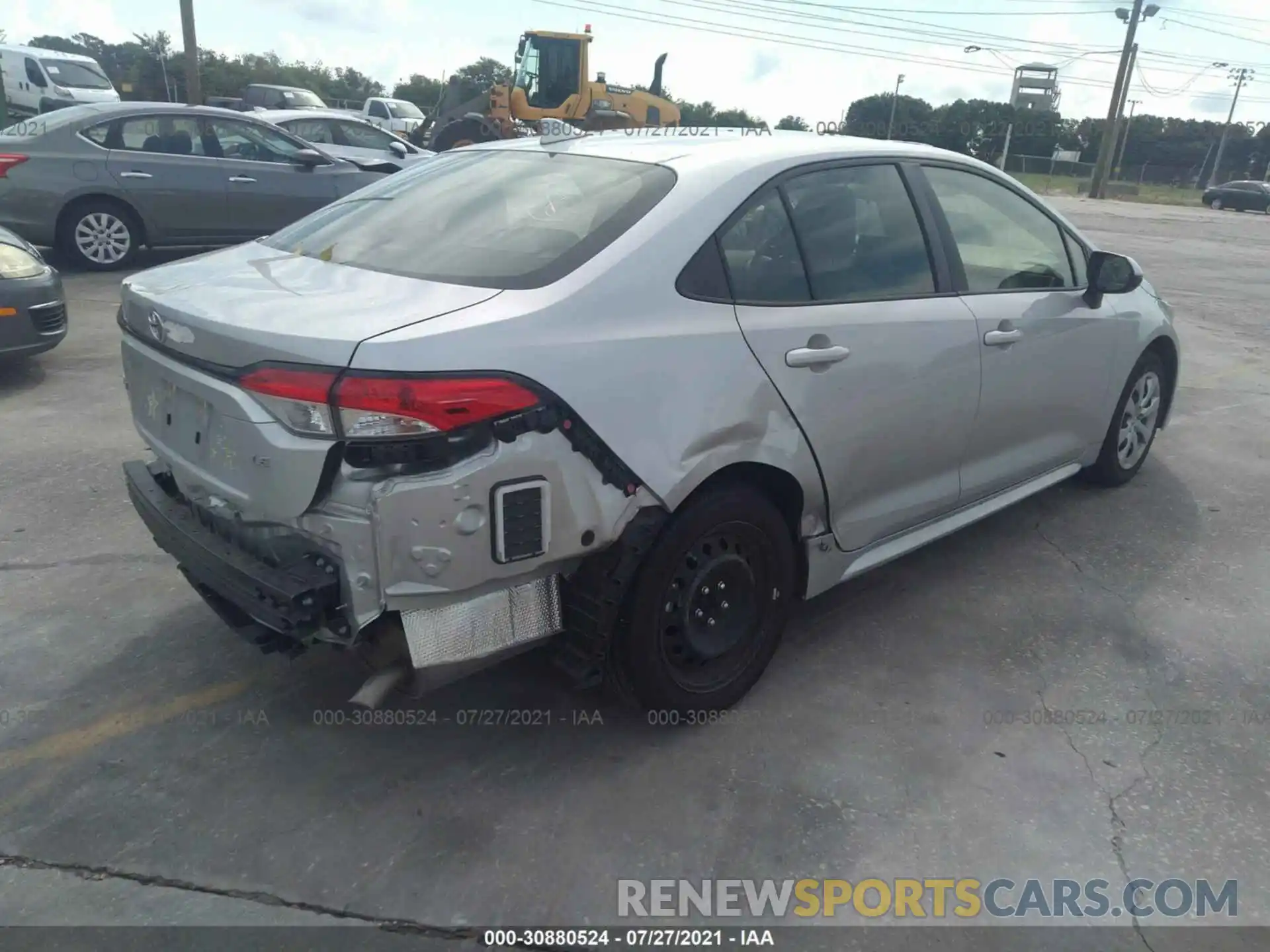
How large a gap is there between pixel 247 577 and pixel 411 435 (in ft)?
2.08

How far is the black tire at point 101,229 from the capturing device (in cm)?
878

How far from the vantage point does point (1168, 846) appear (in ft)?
8.51

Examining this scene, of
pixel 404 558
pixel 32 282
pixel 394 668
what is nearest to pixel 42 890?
pixel 394 668

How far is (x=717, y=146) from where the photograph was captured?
3105mm

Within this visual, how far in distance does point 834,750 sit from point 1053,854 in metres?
0.64

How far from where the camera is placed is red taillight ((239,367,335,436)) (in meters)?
2.22

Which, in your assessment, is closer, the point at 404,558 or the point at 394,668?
the point at 404,558

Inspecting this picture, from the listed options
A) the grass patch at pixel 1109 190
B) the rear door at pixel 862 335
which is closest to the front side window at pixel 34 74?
the rear door at pixel 862 335

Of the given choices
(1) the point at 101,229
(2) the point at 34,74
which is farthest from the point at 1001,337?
(2) the point at 34,74

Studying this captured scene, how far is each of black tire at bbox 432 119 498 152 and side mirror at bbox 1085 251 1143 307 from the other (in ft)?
51.8

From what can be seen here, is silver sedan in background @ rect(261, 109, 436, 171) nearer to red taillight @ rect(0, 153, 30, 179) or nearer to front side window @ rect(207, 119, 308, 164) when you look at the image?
front side window @ rect(207, 119, 308, 164)

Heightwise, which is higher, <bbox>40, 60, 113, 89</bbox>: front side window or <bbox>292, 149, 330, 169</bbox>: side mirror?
<bbox>40, 60, 113, 89</bbox>: front side window

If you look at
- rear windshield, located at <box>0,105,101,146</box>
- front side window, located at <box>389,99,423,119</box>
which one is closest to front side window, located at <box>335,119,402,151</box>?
rear windshield, located at <box>0,105,101,146</box>

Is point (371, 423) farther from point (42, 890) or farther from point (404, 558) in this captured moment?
point (42, 890)
